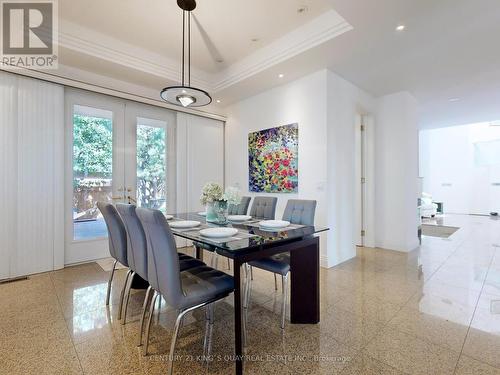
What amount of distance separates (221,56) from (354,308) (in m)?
3.73

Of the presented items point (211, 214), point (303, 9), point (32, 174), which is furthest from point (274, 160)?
point (32, 174)

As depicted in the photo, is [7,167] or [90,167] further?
[90,167]

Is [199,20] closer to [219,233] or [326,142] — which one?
[326,142]

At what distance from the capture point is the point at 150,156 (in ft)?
14.1

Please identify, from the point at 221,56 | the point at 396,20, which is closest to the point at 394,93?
the point at 396,20

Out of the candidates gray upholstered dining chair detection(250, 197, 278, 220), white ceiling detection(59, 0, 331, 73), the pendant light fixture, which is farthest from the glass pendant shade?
gray upholstered dining chair detection(250, 197, 278, 220)

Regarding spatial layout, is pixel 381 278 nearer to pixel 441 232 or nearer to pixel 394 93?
pixel 394 93

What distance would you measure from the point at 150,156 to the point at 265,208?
2421 mm

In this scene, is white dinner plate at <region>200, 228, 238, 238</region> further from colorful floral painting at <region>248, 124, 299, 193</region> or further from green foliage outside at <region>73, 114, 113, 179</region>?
green foliage outside at <region>73, 114, 113, 179</region>

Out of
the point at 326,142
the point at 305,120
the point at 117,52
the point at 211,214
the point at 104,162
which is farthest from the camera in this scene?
the point at 104,162

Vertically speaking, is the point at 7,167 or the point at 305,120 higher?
the point at 305,120

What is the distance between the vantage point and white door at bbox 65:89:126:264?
11.7 feet

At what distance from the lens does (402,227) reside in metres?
4.31

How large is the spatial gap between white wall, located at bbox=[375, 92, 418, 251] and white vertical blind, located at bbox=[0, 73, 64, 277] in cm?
520
